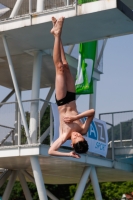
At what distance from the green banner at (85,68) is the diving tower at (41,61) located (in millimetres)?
1481

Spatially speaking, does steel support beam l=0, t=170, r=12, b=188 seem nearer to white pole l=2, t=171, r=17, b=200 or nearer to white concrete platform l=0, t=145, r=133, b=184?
white pole l=2, t=171, r=17, b=200

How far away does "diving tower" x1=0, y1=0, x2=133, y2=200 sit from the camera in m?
20.9

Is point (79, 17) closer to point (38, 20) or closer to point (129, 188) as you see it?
point (38, 20)

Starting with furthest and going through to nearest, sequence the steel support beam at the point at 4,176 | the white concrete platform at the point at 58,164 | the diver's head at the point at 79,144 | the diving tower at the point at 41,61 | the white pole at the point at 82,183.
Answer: the steel support beam at the point at 4,176, the white pole at the point at 82,183, the white concrete platform at the point at 58,164, the diving tower at the point at 41,61, the diver's head at the point at 79,144

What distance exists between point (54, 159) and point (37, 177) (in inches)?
51.5

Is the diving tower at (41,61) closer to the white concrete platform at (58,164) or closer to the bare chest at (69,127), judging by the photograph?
the white concrete platform at (58,164)

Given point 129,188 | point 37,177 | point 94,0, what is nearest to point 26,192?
point 37,177

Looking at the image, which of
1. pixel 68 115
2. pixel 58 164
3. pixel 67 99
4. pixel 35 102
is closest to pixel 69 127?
pixel 68 115

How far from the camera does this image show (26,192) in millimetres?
31094

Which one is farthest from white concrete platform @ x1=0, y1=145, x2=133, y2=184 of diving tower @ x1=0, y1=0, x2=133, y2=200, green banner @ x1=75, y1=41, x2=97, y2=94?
green banner @ x1=75, y1=41, x2=97, y2=94

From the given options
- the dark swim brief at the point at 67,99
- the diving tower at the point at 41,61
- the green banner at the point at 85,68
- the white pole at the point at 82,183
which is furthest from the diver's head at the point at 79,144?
the white pole at the point at 82,183

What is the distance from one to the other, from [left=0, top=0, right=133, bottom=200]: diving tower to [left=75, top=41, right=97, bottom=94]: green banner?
1481 mm

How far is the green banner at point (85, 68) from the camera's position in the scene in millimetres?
24562

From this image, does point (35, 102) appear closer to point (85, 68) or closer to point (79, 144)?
point (85, 68)
